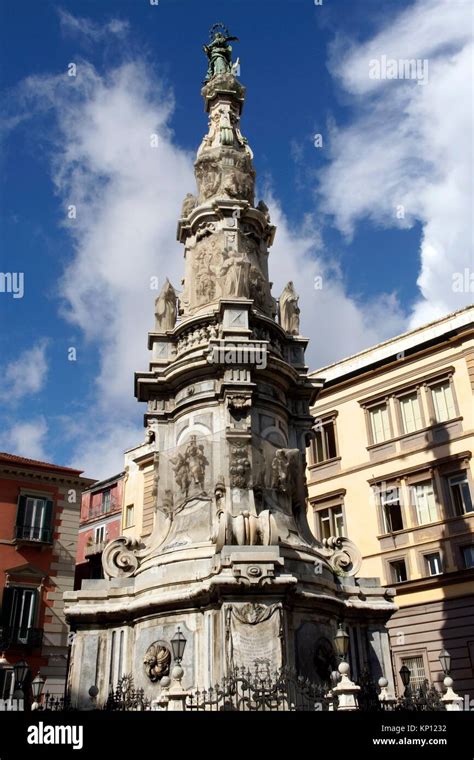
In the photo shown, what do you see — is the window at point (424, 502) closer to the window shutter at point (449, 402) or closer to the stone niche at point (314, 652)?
the window shutter at point (449, 402)

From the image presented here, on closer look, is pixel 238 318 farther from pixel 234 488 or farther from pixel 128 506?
pixel 128 506

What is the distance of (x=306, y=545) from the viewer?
1669cm

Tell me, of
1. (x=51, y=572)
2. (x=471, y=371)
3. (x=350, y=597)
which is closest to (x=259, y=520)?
(x=350, y=597)

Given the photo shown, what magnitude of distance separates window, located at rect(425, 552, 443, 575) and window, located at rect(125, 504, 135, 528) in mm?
18460

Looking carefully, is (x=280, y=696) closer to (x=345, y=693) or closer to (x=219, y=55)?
(x=345, y=693)

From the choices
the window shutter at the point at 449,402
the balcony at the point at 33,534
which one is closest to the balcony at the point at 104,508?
the balcony at the point at 33,534

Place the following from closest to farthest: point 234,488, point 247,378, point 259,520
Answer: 1. point 259,520
2. point 234,488
3. point 247,378

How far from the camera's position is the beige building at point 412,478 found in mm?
26188

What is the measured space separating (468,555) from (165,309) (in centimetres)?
1471

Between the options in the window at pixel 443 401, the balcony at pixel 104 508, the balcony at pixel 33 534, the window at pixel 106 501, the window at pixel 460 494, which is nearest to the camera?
Result: the window at pixel 460 494

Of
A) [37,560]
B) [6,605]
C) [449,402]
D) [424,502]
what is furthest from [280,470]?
[37,560]

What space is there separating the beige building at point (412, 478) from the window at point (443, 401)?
44mm

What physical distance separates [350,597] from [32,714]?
9473 mm

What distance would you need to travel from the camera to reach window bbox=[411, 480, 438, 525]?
91.5 ft
